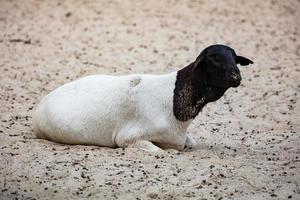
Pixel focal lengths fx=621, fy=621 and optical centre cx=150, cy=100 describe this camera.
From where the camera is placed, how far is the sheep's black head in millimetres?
6102

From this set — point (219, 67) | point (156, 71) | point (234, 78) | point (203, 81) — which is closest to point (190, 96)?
point (203, 81)

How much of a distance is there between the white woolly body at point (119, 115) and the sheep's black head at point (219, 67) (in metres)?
0.42

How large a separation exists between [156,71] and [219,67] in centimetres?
380

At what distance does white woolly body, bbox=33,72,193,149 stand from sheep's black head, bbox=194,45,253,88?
418 mm

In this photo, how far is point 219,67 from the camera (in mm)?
6184

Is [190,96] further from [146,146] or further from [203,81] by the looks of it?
[146,146]

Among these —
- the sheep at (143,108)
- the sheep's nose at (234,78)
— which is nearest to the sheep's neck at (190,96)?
the sheep at (143,108)

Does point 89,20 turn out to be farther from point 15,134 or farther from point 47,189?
point 47,189

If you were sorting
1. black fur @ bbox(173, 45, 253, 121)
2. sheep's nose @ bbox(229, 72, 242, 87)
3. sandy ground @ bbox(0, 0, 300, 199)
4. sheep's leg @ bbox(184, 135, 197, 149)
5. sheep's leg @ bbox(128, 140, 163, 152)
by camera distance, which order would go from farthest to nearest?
sheep's leg @ bbox(184, 135, 197, 149) → sheep's leg @ bbox(128, 140, 163, 152) → black fur @ bbox(173, 45, 253, 121) → sheep's nose @ bbox(229, 72, 242, 87) → sandy ground @ bbox(0, 0, 300, 199)

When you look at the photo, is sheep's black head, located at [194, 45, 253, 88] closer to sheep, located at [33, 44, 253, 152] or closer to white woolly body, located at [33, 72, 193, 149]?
sheep, located at [33, 44, 253, 152]

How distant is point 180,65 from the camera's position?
10.3 m

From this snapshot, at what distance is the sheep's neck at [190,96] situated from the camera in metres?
6.41

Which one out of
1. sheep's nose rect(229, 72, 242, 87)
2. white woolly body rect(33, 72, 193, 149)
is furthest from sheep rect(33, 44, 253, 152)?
sheep's nose rect(229, 72, 242, 87)

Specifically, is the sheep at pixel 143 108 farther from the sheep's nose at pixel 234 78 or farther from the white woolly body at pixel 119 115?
the sheep's nose at pixel 234 78
